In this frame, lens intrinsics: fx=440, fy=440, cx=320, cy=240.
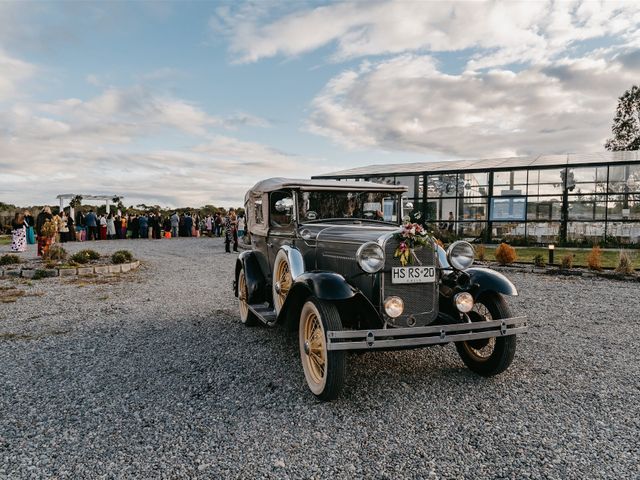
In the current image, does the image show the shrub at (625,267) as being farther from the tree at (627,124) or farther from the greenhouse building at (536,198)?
the tree at (627,124)

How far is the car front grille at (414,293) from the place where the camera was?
383 centimetres

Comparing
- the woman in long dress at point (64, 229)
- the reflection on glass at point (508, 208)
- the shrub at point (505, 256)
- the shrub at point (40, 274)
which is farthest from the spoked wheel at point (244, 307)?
the woman in long dress at point (64, 229)

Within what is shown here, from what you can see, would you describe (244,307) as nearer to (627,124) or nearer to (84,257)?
(84,257)

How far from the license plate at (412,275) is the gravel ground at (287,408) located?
0.93m

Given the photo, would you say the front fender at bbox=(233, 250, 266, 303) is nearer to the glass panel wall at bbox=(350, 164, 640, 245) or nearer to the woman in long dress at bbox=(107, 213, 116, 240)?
the glass panel wall at bbox=(350, 164, 640, 245)

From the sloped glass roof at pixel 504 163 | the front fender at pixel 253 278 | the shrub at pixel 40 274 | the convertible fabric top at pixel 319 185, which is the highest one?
the sloped glass roof at pixel 504 163

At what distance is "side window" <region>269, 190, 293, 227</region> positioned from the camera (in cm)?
504

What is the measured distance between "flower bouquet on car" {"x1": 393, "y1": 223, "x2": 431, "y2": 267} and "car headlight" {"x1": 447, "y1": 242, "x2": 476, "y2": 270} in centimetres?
49

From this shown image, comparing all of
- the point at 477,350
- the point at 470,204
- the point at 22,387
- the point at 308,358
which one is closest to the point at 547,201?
the point at 470,204

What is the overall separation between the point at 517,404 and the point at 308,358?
174cm

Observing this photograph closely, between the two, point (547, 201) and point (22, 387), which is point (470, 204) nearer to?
point (547, 201)

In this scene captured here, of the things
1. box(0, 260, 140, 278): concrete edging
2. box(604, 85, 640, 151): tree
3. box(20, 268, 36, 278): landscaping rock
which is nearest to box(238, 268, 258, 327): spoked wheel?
box(0, 260, 140, 278): concrete edging

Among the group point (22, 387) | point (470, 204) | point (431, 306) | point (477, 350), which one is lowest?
point (22, 387)

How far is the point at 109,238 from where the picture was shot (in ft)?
78.6
